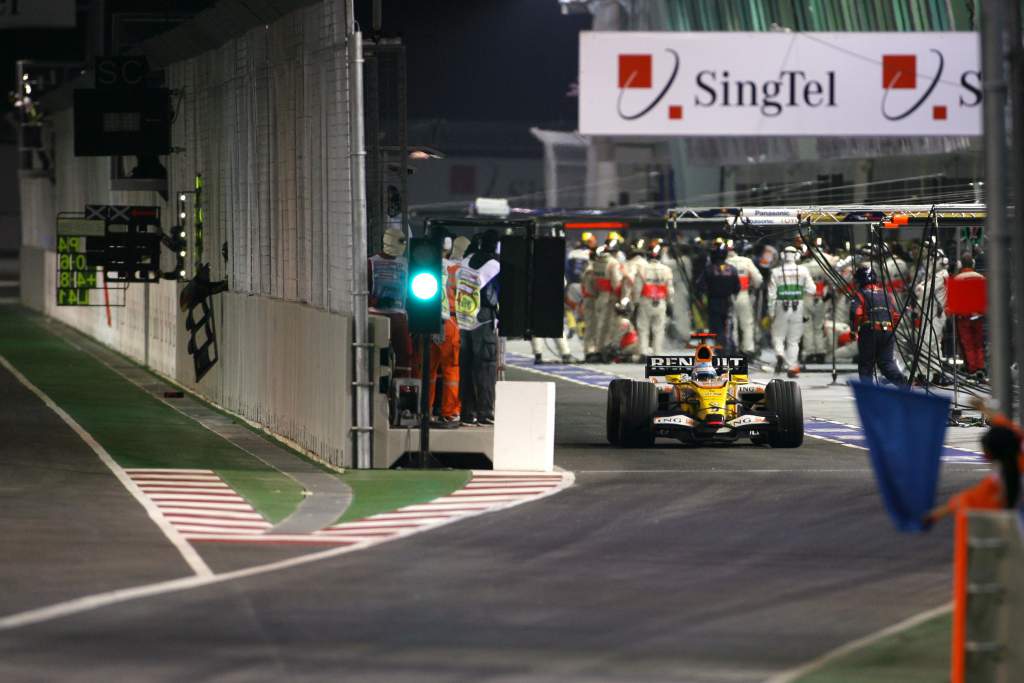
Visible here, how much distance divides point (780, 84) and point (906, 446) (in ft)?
68.2

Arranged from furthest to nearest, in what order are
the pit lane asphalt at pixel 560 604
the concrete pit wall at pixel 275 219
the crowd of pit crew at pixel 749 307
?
the crowd of pit crew at pixel 749 307
the concrete pit wall at pixel 275 219
the pit lane asphalt at pixel 560 604

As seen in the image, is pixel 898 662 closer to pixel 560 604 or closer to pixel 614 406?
pixel 560 604

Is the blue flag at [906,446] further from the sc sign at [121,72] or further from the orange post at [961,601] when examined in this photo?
the sc sign at [121,72]

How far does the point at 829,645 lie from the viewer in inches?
428

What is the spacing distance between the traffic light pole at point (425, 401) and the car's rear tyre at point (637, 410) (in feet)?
8.69

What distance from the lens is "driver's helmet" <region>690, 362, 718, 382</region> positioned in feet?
70.4

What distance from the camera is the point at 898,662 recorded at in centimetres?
1053

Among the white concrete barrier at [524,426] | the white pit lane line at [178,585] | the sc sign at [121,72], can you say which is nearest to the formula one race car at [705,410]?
the white concrete barrier at [524,426]

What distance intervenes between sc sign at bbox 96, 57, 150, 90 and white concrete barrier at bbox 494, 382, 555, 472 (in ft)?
41.4

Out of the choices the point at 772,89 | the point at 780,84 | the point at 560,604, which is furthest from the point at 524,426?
the point at 780,84

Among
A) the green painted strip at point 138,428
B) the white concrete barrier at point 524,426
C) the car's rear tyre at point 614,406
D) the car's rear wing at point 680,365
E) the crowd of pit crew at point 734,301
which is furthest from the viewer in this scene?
the crowd of pit crew at point 734,301

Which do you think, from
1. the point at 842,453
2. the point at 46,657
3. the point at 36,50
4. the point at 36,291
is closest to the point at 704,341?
the point at 842,453

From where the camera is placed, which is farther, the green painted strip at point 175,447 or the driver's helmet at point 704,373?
the driver's helmet at point 704,373

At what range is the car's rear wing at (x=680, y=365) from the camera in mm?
21844
